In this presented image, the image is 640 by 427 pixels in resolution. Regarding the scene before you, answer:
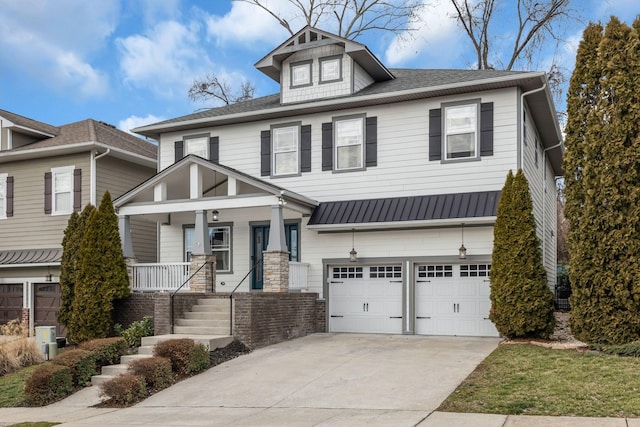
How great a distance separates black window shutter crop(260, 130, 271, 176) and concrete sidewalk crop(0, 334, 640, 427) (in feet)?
19.1

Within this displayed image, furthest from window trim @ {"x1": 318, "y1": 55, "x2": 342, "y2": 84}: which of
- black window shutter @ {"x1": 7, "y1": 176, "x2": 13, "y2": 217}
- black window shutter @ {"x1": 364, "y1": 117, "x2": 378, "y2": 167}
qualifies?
black window shutter @ {"x1": 7, "y1": 176, "x2": 13, "y2": 217}

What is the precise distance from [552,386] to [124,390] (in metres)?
6.69

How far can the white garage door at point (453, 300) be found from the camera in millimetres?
16047

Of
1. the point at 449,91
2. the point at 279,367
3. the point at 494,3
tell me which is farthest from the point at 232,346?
the point at 494,3

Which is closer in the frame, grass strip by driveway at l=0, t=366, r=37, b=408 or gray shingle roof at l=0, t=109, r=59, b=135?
grass strip by driveway at l=0, t=366, r=37, b=408

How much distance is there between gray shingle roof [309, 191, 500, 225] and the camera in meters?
15.6

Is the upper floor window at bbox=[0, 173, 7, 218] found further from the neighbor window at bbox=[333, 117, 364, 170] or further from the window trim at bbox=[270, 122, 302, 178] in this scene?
the neighbor window at bbox=[333, 117, 364, 170]

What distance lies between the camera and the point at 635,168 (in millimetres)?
12734

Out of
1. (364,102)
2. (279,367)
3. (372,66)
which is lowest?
(279,367)

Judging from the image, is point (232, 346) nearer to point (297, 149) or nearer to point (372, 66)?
point (297, 149)

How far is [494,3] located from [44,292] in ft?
71.8

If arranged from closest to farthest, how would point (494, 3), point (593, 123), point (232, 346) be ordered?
point (593, 123) → point (232, 346) → point (494, 3)

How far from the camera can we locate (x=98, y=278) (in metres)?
16.5

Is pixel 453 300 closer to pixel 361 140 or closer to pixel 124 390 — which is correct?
A: pixel 361 140
